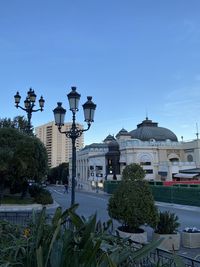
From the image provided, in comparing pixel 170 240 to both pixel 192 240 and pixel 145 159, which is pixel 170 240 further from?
pixel 145 159

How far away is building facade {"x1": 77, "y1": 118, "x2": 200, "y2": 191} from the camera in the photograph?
91.3 metres

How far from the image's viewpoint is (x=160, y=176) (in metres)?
92.8

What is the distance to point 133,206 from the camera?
11602 millimetres

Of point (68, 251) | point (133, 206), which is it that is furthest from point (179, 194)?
point (68, 251)

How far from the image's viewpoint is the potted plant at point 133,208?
38.0 ft

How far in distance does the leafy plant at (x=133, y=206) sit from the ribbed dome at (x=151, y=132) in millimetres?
95361

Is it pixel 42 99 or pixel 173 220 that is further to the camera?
pixel 42 99

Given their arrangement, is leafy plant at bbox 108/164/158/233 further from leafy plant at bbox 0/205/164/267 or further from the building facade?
the building facade

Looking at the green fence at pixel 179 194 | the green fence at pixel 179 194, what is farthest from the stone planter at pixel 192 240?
the green fence at pixel 179 194

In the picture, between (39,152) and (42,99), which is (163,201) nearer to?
(39,152)

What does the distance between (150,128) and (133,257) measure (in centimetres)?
10958

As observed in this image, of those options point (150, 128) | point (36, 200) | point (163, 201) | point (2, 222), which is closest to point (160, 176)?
point (150, 128)

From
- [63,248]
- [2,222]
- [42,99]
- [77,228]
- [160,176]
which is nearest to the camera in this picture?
[63,248]

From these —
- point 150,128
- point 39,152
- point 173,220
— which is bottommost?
point 173,220
